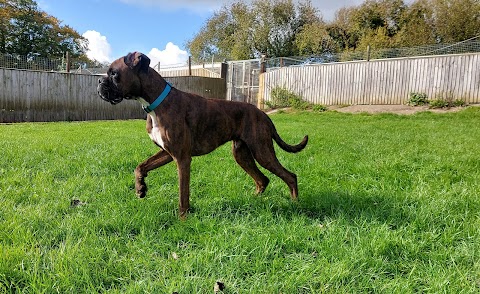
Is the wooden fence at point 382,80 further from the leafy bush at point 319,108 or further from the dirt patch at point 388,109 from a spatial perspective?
the leafy bush at point 319,108

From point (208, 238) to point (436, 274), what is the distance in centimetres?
142

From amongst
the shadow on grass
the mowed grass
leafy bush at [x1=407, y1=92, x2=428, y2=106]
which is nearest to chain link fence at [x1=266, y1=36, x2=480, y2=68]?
leafy bush at [x1=407, y1=92, x2=428, y2=106]

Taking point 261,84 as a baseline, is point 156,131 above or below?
below

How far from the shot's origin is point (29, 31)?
3531 cm

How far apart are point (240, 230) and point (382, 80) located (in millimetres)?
14797

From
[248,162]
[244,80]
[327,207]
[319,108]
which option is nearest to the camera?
[327,207]

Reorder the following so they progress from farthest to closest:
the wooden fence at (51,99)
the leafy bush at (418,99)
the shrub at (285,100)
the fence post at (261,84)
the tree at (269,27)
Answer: the tree at (269,27) → the fence post at (261,84) → the shrub at (285,100) → the leafy bush at (418,99) → the wooden fence at (51,99)

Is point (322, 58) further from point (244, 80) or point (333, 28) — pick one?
point (333, 28)

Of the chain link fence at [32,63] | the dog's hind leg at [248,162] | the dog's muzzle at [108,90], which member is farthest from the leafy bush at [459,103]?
the chain link fence at [32,63]

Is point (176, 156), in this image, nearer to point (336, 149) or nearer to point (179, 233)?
point (179, 233)

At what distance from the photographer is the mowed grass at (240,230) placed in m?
1.91

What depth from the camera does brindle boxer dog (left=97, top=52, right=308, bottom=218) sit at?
2.83m

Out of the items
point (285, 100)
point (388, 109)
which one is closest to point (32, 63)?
point (285, 100)

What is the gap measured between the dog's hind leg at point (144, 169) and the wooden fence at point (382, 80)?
46.8 feet
